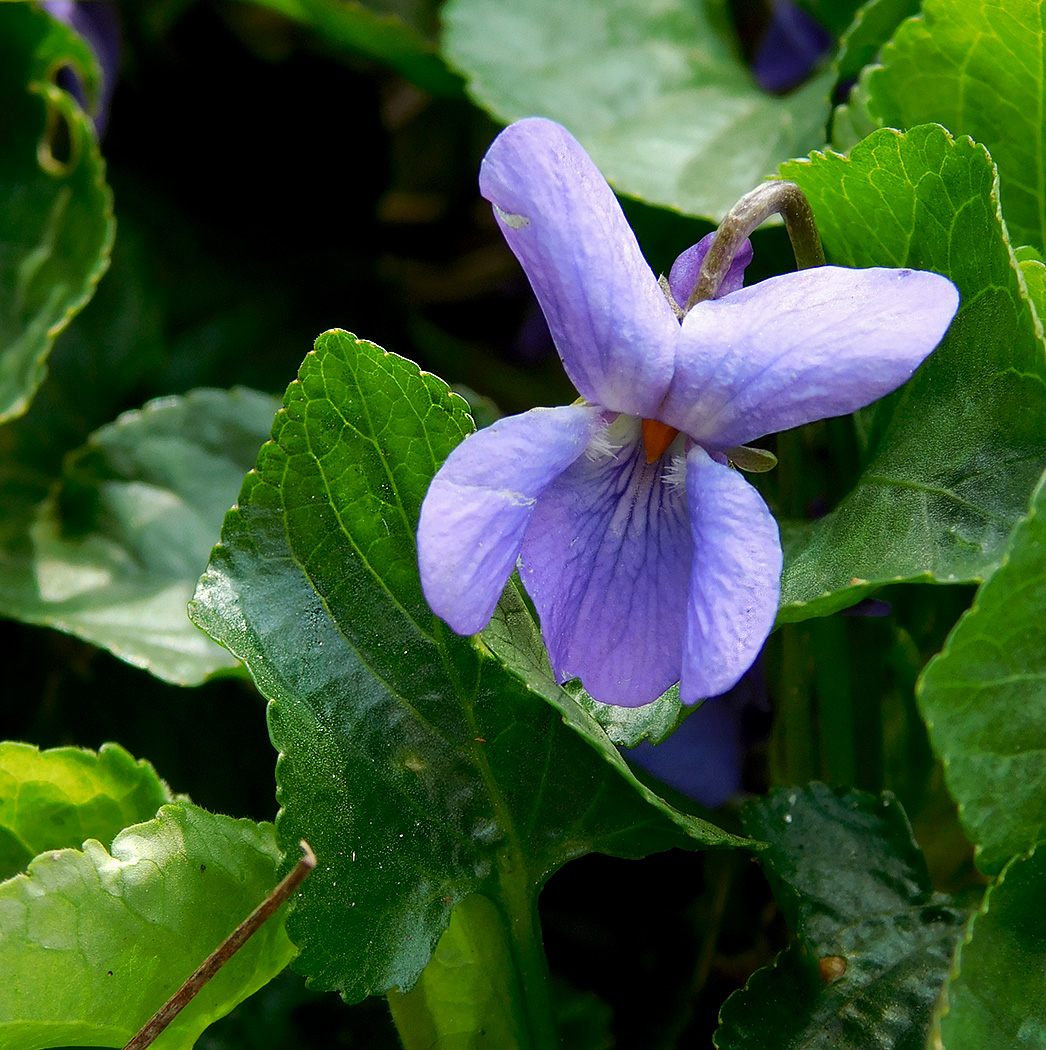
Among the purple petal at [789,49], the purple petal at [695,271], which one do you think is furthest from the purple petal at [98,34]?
the purple petal at [695,271]

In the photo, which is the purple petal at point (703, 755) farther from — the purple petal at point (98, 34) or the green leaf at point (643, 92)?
the purple petal at point (98, 34)

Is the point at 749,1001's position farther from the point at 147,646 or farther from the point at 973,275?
the point at 147,646

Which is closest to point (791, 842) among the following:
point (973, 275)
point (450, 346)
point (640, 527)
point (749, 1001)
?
point (749, 1001)

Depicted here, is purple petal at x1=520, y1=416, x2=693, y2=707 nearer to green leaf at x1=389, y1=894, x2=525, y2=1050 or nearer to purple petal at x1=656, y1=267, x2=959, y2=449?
purple petal at x1=656, y1=267, x2=959, y2=449

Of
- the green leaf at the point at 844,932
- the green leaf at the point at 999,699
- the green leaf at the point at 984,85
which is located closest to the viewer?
the green leaf at the point at 999,699

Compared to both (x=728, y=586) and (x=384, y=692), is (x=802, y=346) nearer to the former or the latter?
(x=728, y=586)
